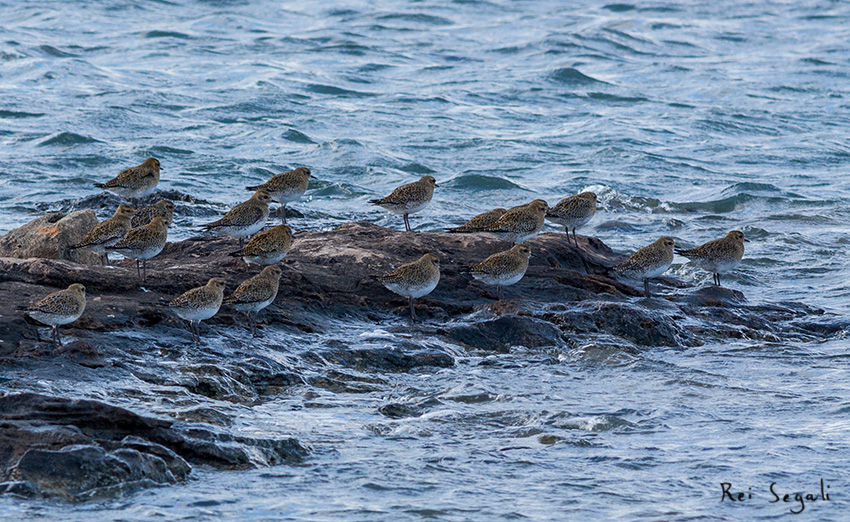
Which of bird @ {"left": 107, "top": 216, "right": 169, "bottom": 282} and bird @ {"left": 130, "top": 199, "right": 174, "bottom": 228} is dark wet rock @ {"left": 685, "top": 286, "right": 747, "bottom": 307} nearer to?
bird @ {"left": 107, "top": 216, "right": 169, "bottom": 282}

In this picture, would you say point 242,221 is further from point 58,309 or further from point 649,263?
point 649,263

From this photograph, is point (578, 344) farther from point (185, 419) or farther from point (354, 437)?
point (185, 419)

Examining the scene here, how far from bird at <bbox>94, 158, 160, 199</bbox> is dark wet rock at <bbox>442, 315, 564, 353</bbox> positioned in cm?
661

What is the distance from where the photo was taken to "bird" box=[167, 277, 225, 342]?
9.88 metres

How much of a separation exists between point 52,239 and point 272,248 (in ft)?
10.1

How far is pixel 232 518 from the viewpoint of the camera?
6.90 metres

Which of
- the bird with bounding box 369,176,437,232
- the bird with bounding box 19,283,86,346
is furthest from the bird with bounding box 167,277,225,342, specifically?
the bird with bounding box 369,176,437,232

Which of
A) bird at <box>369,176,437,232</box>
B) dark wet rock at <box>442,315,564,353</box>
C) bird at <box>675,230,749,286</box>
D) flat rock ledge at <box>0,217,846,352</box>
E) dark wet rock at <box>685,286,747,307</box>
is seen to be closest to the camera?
flat rock ledge at <box>0,217,846,352</box>

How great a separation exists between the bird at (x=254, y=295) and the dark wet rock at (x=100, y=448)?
2.64 meters

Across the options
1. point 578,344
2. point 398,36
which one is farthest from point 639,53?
point 578,344

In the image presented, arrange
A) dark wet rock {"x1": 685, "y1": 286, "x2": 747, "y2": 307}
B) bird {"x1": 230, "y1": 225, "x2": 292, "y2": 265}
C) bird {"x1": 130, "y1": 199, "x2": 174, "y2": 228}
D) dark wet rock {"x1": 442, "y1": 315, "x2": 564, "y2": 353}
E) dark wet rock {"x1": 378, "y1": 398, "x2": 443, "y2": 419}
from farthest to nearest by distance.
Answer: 1. bird {"x1": 130, "y1": 199, "x2": 174, "y2": 228}
2. dark wet rock {"x1": 685, "y1": 286, "x2": 747, "y2": 307}
3. bird {"x1": 230, "y1": 225, "x2": 292, "y2": 265}
4. dark wet rock {"x1": 442, "y1": 315, "x2": 564, "y2": 353}
5. dark wet rock {"x1": 378, "y1": 398, "x2": 443, "y2": 419}

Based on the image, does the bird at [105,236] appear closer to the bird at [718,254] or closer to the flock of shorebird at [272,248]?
the flock of shorebird at [272,248]

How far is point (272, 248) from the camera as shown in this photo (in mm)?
11828

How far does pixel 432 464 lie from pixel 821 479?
9.48 ft
